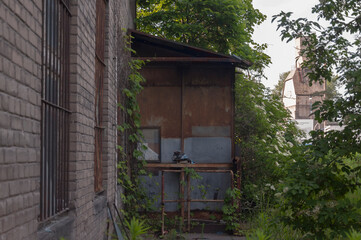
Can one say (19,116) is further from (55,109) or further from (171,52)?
(171,52)

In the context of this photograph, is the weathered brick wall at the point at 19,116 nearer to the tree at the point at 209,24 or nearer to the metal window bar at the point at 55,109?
the metal window bar at the point at 55,109

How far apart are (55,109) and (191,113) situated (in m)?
7.09

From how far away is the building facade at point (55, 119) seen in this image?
3105mm

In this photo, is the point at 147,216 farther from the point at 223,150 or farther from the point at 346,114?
the point at 346,114

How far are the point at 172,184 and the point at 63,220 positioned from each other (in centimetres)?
668

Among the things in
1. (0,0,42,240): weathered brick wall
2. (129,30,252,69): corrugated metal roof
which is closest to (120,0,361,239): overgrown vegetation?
(129,30,252,69): corrugated metal roof

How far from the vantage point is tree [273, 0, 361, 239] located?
22.0 ft

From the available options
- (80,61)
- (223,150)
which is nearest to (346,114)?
(80,61)

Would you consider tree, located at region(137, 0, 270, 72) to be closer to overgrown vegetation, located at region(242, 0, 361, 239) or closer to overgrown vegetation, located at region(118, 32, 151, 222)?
overgrown vegetation, located at region(118, 32, 151, 222)

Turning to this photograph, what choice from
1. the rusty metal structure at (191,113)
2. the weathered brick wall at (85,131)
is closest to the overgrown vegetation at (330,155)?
the weathered brick wall at (85,131)

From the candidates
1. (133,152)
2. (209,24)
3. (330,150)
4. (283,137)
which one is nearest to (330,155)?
(330,150)

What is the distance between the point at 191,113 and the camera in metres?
11.5

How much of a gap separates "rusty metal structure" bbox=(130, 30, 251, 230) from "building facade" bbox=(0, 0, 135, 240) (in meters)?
3.34

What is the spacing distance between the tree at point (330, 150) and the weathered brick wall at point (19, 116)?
4088 mm
